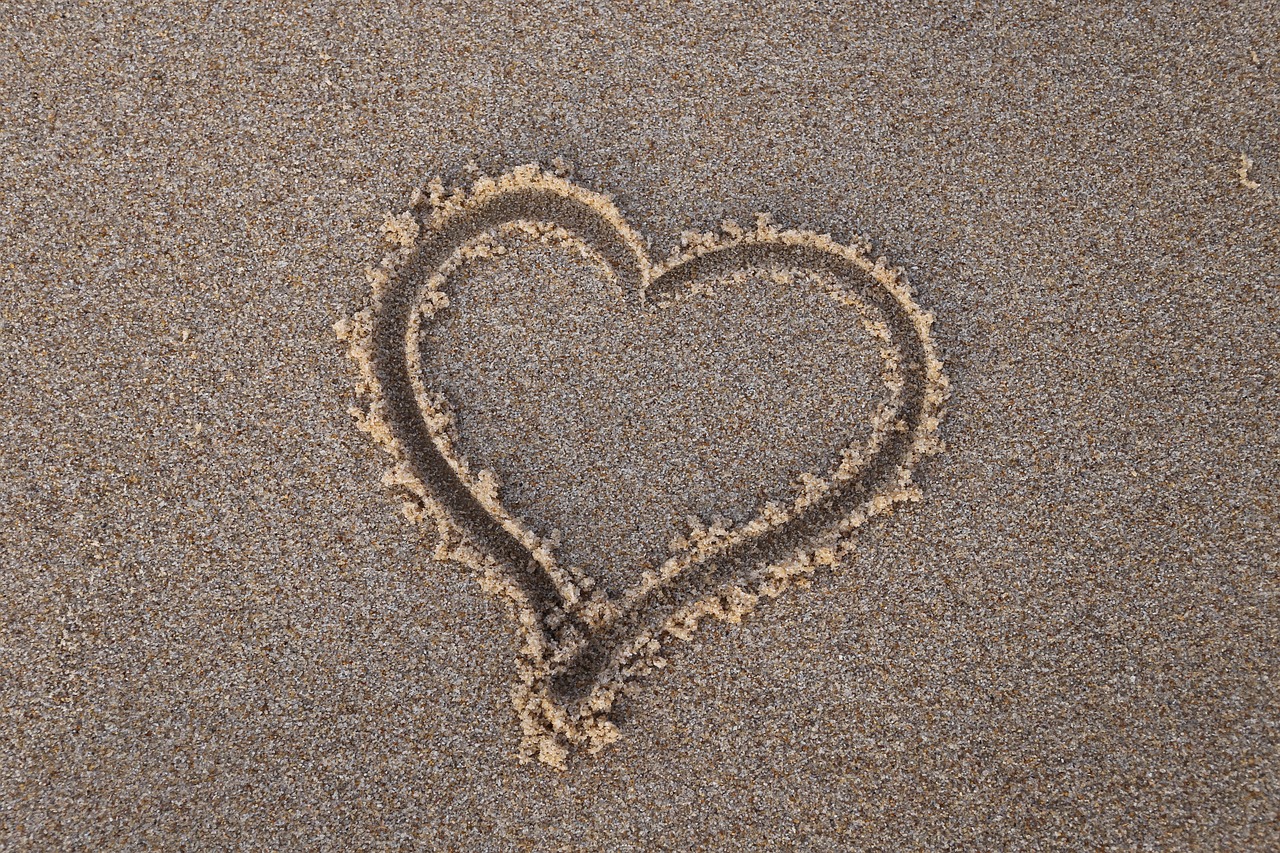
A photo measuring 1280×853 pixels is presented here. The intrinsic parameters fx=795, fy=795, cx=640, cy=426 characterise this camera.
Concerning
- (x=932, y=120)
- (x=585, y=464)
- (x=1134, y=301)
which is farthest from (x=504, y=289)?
(x=1134, y=301)

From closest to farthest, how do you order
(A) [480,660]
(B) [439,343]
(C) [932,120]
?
(A) [480,660] < (B) [439,343] < (C) [932,120]

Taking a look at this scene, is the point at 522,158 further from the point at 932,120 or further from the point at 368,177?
the point at 932,120

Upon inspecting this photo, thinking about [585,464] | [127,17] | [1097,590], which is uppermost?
[127,17]

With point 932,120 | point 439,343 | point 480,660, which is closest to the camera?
point 480,660
